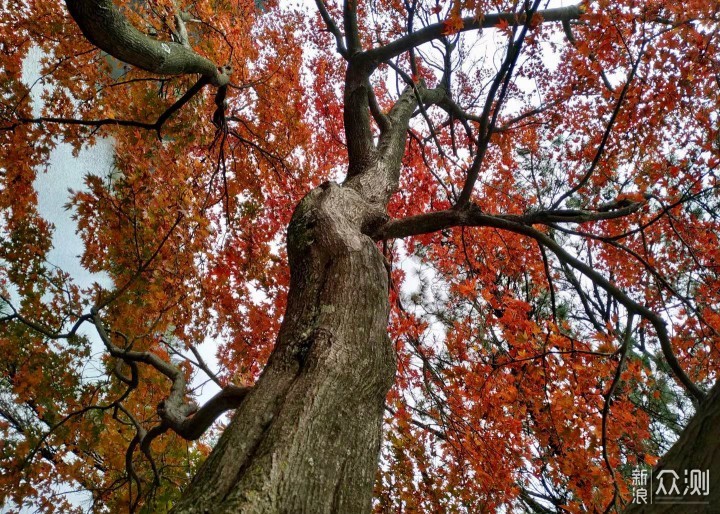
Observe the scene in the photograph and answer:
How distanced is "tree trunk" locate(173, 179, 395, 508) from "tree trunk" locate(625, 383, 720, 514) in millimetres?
997

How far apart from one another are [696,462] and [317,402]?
127 centimetres

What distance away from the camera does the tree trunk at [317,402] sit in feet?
4.87

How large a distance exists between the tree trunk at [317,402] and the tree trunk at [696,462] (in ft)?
3.27

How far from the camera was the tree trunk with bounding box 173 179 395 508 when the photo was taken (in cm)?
149

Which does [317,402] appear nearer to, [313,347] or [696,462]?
[313,347]

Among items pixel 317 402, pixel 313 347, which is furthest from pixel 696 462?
pixel 313 347

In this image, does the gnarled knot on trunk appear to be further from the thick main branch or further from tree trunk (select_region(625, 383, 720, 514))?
the thick main branch

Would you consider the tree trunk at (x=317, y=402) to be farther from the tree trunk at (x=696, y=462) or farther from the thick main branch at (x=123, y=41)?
the thick main branch at (x=123, y=41)

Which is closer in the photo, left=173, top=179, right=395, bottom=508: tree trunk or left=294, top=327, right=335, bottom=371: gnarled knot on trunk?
left=173, top=179, right=395, bottom=508: tree trunk

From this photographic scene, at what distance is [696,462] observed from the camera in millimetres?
889

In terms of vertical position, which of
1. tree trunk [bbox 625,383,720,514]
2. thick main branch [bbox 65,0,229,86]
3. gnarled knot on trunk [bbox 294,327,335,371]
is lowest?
tree trunk [bbox 625,383,720,514]

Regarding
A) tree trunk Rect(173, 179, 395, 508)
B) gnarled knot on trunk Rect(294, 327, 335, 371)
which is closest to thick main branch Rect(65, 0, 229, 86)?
tree trunk Rect(173, 179, 395, 508)

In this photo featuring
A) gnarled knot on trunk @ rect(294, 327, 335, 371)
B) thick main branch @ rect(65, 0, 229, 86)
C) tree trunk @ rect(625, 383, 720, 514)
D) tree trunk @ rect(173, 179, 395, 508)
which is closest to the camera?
tree trunk @ rect(625, 383, 720, 514)

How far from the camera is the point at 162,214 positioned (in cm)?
540
